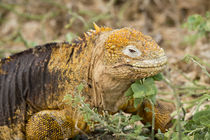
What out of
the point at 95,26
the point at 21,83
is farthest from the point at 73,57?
the point at 21,83

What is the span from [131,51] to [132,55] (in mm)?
56

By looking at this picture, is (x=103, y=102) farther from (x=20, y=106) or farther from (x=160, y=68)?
(x=20, y=106)

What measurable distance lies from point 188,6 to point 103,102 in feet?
21.2

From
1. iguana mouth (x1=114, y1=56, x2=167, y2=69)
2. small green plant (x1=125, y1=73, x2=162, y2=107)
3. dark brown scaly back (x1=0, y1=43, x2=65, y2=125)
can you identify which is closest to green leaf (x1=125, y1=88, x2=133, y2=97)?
small green plant (x1=125, y1=73, x2=162, y2=107)

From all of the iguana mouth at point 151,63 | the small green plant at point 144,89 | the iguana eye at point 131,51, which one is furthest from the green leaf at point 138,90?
the iguana eye at point 131,51

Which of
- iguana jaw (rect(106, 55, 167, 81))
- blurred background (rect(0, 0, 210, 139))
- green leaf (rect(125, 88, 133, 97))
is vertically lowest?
green leaf (rect(125, 88, 133, 97))

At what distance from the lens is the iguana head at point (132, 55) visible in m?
3.54

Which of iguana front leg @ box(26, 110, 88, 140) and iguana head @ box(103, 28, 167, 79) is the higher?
iguana head @ box(103, 28, 167, 79)

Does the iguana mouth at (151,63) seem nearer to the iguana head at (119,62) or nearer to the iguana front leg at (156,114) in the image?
the iguana head at (119,62)

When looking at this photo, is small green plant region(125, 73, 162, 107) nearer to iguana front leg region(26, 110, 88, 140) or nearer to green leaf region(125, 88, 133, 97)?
green leaf region(125, 88, 133, 97)

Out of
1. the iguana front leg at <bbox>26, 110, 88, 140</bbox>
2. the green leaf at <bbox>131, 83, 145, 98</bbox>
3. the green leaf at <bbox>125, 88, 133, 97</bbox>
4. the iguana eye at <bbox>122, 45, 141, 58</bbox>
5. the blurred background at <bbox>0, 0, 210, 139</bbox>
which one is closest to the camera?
the green leaf at <bbox>131, 83, 145, 98</bbox>

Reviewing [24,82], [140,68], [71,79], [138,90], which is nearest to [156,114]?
[138,90]

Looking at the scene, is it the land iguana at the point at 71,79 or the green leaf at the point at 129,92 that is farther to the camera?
the green leaf at the point at 129,92

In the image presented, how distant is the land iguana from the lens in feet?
12.0
